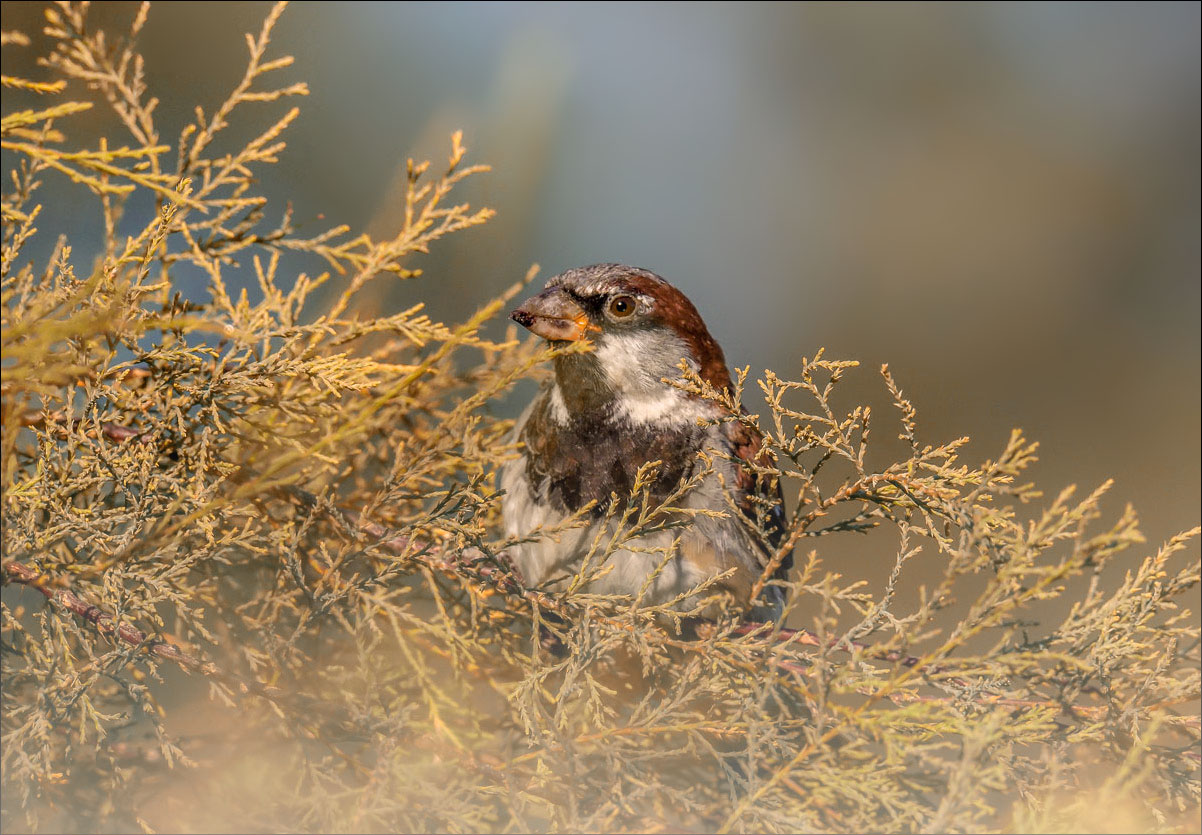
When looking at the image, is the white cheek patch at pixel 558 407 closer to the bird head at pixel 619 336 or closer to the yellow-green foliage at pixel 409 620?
the bird head at pixel 619 336

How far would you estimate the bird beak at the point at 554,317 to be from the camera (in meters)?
1.82

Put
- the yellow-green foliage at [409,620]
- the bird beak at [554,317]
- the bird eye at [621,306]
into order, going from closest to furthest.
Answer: the yellow-green foliage at [409,620], the bird beak at [554,317], the bird eye at [621,306]

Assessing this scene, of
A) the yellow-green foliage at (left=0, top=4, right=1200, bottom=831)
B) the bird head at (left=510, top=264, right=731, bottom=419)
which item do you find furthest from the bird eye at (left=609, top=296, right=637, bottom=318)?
the yellow-green foliage at (left=0, top=4, right=1200, bottom=831)

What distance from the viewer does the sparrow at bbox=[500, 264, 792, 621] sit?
→ 185 cm

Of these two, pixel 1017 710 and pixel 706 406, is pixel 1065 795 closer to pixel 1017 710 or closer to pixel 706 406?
pixel 1017 710

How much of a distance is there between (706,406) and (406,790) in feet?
3.07

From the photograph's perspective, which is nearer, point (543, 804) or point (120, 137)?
point (543, 804)

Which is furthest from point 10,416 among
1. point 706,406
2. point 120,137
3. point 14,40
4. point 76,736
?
point 120,137

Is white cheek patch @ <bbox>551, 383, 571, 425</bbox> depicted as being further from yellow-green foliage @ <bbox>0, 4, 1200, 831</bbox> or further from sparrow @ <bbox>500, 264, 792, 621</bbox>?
yellow-green foliage @ <bbox>0, 4, 1200, 831</bbox>

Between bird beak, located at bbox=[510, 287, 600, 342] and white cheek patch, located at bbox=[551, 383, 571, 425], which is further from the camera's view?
white cheek patch, located at bbox=[551, 383, 571, 425]

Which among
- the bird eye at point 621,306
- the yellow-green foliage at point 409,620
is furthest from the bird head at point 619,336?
the yellow-green foliage at point 409,620

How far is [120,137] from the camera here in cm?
291

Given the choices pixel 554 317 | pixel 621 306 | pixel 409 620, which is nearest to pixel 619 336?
pixel 621 306

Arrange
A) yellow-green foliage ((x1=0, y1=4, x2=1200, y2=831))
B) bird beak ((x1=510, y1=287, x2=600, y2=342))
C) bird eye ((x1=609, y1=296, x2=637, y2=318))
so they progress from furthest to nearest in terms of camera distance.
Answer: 1. bird eye ((x1=609, y1=296, x2=637, y2=318))
2. bird beak ((x1=510, y1=287, x2=600, y2=342))
3. yellow-green foliage ((x1=0, y1=4, x2=1200, y2=831))
